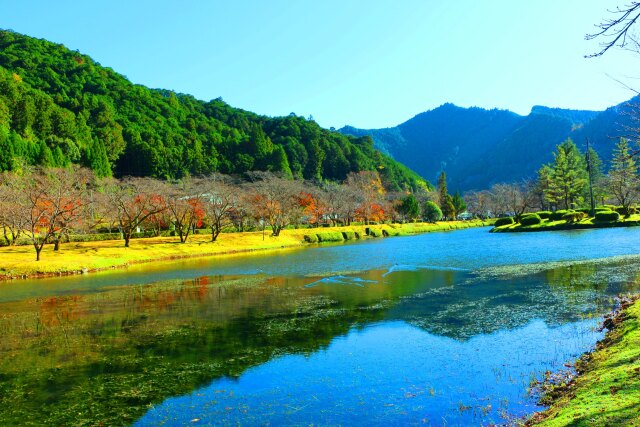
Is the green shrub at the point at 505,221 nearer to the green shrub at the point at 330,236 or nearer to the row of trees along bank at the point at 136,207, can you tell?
the green shrub at the point at 330,236

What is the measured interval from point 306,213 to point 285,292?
6084 centimetres

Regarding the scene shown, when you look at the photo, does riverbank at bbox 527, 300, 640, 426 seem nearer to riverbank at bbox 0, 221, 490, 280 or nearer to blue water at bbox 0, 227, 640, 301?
blue water at bbox 0, 227, 640, 301

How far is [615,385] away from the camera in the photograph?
6.95 meters

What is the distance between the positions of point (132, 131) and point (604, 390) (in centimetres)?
11368

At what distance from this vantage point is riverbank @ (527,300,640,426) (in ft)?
19.4

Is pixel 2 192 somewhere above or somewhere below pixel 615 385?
above

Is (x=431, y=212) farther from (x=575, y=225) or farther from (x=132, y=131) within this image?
(x=132, y=131)

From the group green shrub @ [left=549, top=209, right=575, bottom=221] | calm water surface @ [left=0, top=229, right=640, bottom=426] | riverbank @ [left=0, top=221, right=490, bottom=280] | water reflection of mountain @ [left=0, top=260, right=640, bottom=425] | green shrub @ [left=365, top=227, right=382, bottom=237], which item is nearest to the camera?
calm water surface @ [left=0, top=229, right=640, bottom=426]

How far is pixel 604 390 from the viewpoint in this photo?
691 centimetres

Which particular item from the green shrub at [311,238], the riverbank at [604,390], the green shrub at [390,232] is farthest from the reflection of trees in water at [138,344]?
the green shrub at [390,232]

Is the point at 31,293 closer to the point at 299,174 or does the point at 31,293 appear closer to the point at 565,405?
the point at 565,405

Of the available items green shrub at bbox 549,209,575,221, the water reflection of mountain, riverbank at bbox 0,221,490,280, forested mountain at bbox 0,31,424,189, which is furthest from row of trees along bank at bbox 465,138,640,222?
forested mountain at bbox 0,31,424,189

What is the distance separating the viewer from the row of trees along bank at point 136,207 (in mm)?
43781

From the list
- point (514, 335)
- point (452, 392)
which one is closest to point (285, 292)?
point (514, 335)
